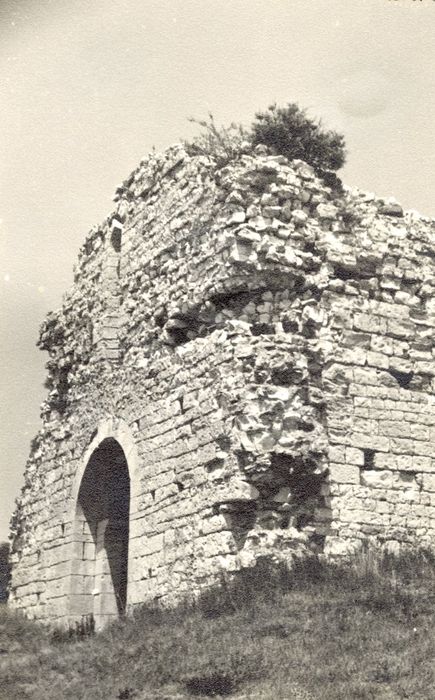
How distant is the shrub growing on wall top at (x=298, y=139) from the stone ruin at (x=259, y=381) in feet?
1.40

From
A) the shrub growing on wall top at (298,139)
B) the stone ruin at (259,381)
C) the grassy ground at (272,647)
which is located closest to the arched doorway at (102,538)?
the stone ruin at (259,381)

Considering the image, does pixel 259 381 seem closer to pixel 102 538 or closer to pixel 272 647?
pixel 272 647

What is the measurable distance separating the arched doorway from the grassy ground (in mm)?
2736

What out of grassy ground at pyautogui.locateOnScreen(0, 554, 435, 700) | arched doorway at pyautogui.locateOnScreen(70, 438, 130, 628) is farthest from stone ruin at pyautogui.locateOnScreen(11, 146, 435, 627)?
grassy ground at pyautogui.locateOnScreen(0, 554, 435, 700)

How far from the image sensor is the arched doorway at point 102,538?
13.1 m

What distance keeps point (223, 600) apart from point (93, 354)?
5.49 metres

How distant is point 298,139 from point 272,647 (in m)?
6.71

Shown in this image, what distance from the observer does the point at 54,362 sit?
1539 centimetres

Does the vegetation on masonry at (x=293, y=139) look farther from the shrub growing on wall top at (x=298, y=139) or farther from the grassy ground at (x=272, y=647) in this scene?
Result: the grassy ground at (x=272, y=647)

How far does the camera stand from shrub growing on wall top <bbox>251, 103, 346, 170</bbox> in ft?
39.2

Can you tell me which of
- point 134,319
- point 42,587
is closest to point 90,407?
point 134,319

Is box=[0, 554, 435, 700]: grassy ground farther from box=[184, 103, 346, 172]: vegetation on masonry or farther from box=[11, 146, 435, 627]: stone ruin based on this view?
box=[184, 103, 346, 172]: vegetation on masonry

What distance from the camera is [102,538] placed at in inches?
531

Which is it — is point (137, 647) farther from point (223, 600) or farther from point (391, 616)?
point (391, 616)
